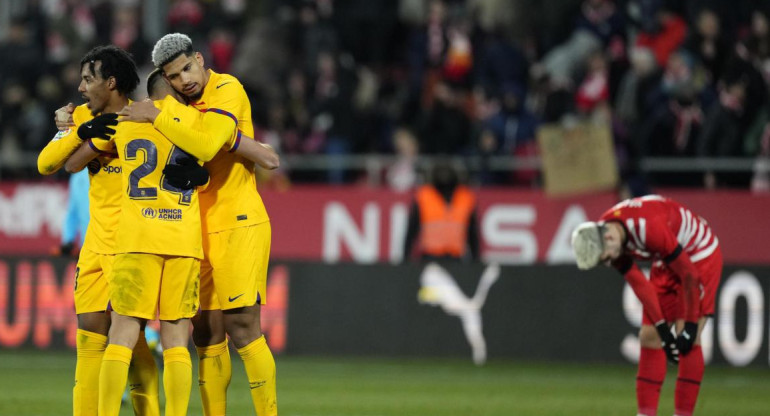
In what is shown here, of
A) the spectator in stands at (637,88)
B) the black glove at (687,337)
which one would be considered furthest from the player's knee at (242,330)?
the spectator in stands at (637,88)

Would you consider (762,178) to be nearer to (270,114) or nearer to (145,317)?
(270,114)

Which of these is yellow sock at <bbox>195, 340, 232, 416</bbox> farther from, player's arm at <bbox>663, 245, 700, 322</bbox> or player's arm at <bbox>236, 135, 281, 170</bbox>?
player's arm at <bbox>663, 245, 700, 322</bbox>

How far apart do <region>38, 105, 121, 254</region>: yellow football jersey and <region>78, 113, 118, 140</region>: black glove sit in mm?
96

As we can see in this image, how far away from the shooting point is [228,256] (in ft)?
26.2

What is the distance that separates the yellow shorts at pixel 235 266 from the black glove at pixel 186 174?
1.63ft

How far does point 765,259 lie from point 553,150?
2.83 meters

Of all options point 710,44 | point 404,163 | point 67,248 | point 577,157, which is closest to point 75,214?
point 67,248

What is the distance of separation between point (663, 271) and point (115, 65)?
3.99 meters

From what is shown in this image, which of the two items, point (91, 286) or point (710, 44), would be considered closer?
point (91, 286)

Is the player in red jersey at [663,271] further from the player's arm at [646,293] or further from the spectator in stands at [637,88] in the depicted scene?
the spectator in stands at [637,88]

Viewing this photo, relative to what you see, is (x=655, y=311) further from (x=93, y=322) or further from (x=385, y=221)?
(x=385, y=221)

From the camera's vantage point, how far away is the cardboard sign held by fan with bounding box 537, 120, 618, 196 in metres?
16.4

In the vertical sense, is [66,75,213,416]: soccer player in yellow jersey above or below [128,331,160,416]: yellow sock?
above

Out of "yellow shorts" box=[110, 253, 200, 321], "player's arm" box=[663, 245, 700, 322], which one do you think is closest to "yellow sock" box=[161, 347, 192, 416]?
"yellow shorts" box=[110, 253, 200, 321]
